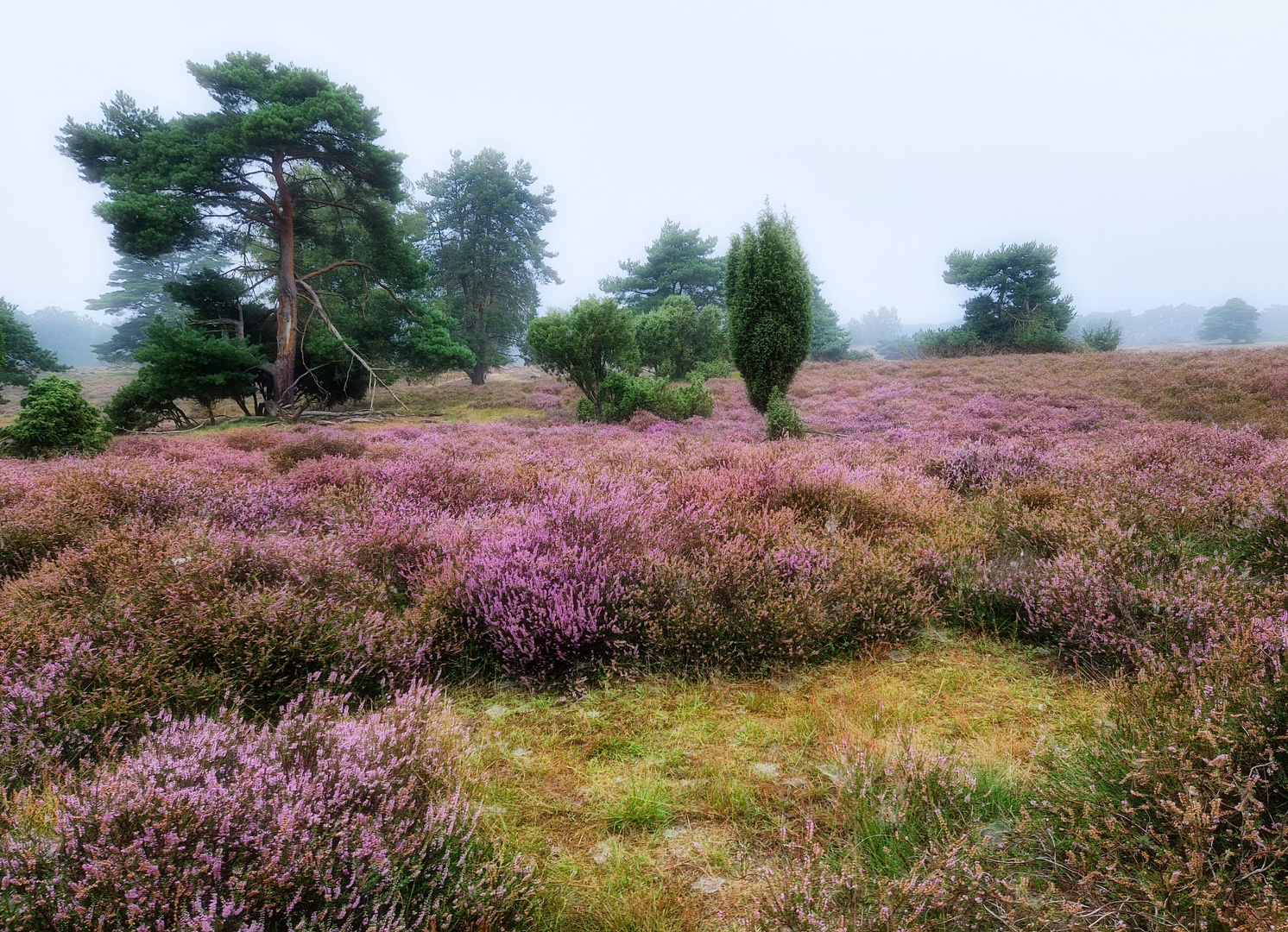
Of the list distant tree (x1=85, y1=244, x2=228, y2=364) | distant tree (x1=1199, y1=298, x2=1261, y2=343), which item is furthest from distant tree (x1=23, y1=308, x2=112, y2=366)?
distant tree (x1=1199, y1=298, x2=1261, y2=343)

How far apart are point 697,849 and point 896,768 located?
2.28 feet

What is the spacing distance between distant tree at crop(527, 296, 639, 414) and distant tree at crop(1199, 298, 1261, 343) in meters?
128

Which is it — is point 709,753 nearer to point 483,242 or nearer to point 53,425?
point 53,425

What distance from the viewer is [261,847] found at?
1.25 meters

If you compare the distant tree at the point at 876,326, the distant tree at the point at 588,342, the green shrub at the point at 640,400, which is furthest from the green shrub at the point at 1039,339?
the distant tree at the point at 876,326

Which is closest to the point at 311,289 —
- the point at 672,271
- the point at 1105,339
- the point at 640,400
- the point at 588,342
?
the point at 588,342

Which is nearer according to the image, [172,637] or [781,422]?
[172,637]

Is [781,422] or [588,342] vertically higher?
[588,342]

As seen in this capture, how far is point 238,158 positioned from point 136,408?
8.10 m

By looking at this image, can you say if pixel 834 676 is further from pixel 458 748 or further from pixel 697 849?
pixel 458 748

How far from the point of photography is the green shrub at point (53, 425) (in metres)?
8.88

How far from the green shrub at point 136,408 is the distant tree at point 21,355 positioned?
10346 mm

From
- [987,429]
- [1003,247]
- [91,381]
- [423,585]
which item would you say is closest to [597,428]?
[987,429]

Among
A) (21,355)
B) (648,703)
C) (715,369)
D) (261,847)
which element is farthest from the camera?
(715,369)
